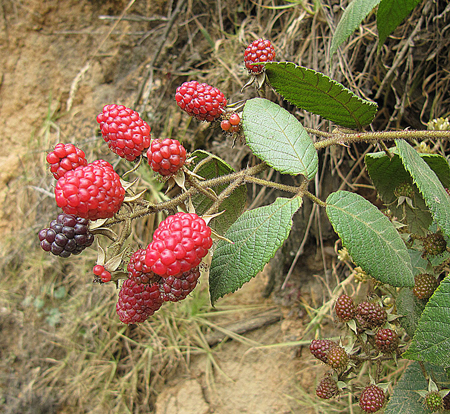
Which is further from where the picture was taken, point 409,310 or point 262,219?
point 409,310

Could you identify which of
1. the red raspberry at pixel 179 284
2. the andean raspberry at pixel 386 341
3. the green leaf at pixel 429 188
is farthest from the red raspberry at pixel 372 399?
the red raspberry at pixel 179 284

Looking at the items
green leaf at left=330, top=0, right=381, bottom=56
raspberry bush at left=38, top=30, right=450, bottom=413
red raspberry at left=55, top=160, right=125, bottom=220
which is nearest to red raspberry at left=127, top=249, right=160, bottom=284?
raspberry bush at left=38, top=30, right=450, bottom=413

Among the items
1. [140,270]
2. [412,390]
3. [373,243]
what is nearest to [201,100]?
[140,270]

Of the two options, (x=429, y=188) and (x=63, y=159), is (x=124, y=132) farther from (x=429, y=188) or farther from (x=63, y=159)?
(x=429, y=188)

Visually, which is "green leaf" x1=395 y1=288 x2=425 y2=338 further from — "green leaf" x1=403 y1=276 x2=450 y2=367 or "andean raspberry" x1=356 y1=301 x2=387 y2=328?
"green leaf" x1=403 y1=276 x2=450 y2=367

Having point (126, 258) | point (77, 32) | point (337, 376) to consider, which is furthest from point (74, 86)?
point (337, 376)

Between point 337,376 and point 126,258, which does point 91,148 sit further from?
point 337,376

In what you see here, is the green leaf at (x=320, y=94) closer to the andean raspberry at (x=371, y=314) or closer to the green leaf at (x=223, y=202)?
the green leaf at (x=223, y=202)
